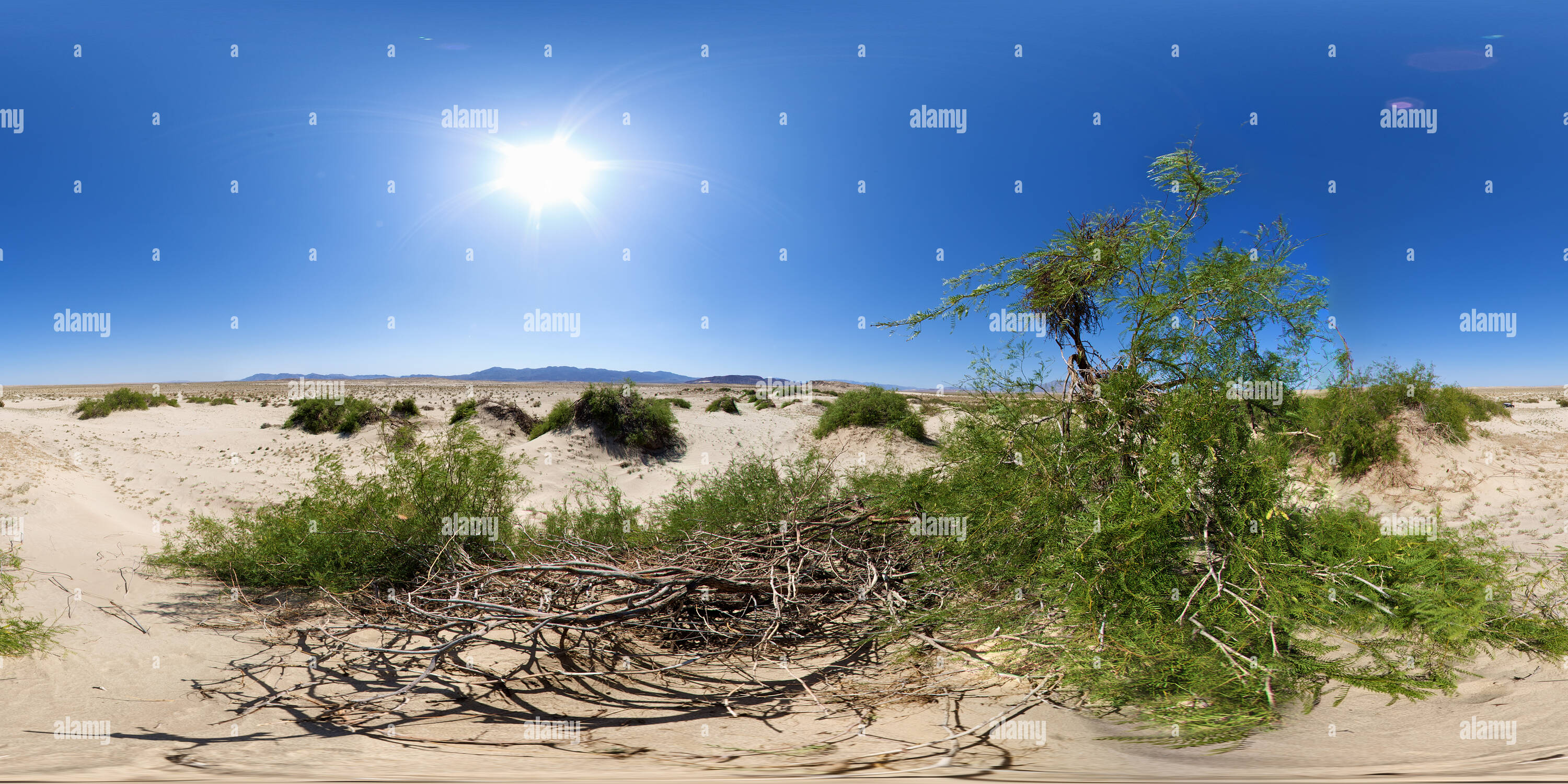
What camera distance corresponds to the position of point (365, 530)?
7277 millimetres

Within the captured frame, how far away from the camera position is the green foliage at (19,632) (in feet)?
16.9

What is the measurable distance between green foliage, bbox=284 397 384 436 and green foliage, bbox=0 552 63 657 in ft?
57.7

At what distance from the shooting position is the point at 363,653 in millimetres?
Result: 5715

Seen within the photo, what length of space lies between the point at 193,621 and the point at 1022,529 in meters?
8.21

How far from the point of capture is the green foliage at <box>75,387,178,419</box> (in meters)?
22.6

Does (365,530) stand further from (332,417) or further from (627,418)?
(332,417)

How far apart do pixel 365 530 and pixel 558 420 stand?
1245cm

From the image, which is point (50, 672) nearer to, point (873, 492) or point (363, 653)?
point (363, 653)
